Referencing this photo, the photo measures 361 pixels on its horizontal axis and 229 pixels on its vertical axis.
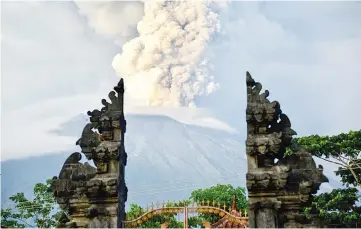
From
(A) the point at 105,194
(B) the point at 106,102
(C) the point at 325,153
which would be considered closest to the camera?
(A) the point at 105,194

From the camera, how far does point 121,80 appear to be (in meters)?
13.0

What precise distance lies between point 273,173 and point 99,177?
411 centimetres

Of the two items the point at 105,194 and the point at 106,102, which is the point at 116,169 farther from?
the point at 106,102

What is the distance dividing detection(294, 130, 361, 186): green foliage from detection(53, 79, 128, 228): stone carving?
1543cm

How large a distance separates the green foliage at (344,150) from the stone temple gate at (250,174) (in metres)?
14.7

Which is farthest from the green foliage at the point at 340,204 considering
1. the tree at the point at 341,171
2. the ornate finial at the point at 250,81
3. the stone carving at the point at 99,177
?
the stone carving at the point at 99,177

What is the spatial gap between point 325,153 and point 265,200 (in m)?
17.0

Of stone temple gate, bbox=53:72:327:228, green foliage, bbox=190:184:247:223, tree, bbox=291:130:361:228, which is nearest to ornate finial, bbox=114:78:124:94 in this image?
stone temple gate, bbox=53:72:327:228

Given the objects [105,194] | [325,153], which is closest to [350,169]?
[325,153]

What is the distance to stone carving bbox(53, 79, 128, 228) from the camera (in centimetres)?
1204

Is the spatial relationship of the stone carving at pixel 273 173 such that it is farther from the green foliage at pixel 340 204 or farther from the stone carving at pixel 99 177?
the green foliage at pixel 340 204

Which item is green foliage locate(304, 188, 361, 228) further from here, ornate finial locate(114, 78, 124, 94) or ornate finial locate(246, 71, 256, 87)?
ornate finial locate(114, 78, 124, 94)

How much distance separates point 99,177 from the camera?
12.3 m

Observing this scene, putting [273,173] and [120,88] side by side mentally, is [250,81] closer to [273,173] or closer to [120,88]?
[273,173]
